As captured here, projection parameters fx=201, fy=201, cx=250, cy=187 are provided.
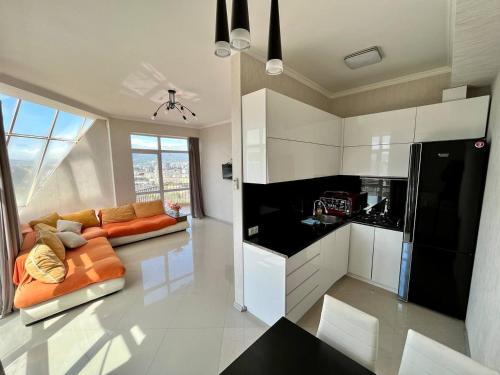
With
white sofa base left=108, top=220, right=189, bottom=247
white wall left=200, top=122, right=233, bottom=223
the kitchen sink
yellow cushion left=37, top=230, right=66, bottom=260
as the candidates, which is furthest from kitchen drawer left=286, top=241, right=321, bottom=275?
white sofa base left=108, top=220, right=189, bottom=247

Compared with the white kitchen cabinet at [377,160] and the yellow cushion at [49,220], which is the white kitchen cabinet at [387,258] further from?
the yellow cushion at [49,220]

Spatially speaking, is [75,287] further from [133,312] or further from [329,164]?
[329,164]

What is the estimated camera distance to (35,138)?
3.79 metres

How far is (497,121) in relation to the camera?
5.59ft

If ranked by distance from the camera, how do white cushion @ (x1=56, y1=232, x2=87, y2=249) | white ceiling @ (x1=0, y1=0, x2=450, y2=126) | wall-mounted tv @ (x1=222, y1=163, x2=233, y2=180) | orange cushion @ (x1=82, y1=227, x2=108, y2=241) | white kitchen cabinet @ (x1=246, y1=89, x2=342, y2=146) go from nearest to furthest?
1. white ceiling @ (x1=0, y1=0, x2=450, y2=126)
2. white kitchen cabinet @ (x1=246, y1=89, x2=342, y2=146)
3. white cushion @ (x1=56, y1=232, x2=87, y2=249)
4. orange cushion @ (x1=82, y1=227, x2=108, y2=241)
5. wall-mounted tv @ (x1=222, y1=163, x2=233, y2=180)

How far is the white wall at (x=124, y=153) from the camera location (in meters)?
4.91

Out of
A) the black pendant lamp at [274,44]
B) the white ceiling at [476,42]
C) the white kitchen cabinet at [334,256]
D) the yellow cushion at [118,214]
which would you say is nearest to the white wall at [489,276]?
the white ceiling at [476,42]

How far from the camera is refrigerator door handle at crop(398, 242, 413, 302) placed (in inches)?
89.0

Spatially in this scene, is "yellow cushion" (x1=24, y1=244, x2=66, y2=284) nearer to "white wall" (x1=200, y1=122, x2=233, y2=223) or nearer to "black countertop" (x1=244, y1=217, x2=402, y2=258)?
"black countertop" (x1=244, y1=217, x2=402, y2=258)

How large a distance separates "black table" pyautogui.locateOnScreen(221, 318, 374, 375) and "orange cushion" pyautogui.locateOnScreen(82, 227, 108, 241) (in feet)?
13.3

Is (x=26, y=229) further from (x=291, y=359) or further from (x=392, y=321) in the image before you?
(x=392, y=321)

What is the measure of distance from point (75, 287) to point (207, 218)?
4.05 meters

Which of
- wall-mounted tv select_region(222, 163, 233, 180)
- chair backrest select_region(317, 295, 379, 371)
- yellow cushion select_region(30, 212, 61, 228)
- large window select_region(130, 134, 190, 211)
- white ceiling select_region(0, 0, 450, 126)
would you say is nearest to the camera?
chair backrest select_region(317, 295, 379, 371)

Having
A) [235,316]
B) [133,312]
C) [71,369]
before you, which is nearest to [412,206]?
[235,316]
